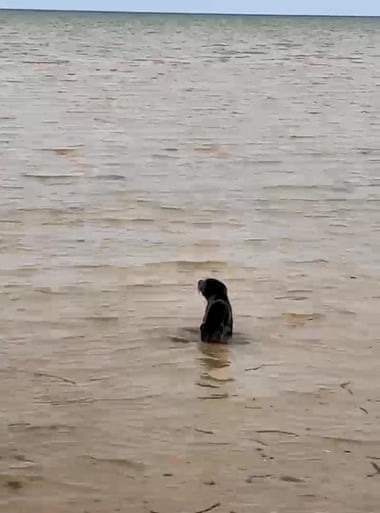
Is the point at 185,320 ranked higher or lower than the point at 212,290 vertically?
lower

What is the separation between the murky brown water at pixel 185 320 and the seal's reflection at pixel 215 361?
1cm

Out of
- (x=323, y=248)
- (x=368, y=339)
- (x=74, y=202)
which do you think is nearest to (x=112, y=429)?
(x=368, y=339)

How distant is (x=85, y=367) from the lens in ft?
15.3

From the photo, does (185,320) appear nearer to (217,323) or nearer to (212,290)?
(212,290)

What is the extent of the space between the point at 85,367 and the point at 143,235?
8.59 feet

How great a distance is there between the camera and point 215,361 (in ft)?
15.6

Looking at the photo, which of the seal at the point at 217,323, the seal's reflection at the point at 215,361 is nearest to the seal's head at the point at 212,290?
the seal at the point at 217,323

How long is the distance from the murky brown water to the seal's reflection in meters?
0.01

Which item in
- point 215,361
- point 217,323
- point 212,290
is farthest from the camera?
point 212,290

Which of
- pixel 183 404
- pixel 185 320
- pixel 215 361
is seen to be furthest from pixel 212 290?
pixel 183 404

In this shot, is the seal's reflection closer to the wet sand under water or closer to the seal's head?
the wet sand under water

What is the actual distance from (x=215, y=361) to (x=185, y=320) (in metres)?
0.63

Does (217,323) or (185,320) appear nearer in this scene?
(217,323)

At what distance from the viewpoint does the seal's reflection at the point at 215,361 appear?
4.59 metres
